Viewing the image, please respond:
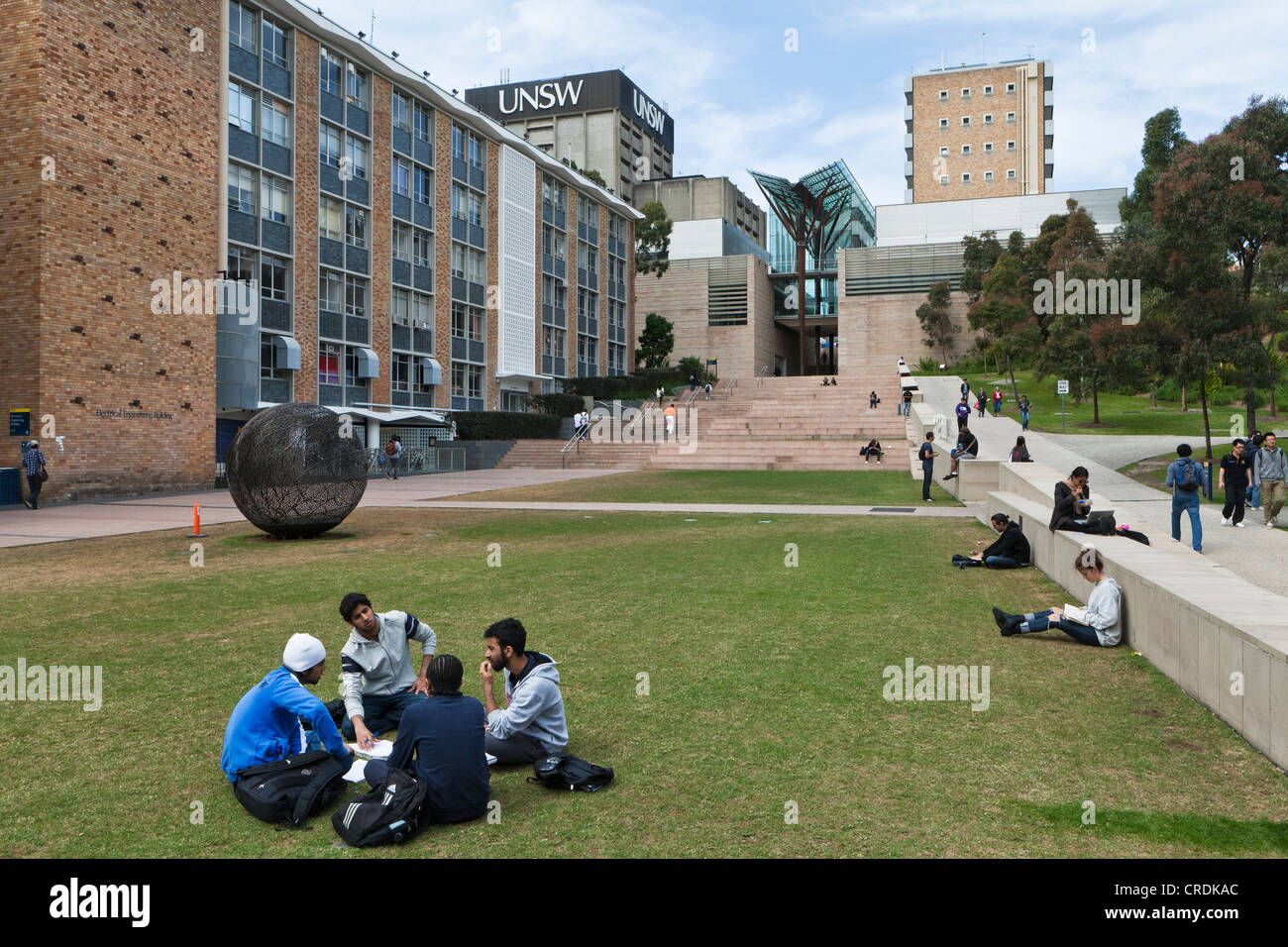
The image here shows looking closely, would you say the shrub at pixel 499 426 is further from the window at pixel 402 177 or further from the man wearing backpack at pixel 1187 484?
the man wearing backpack at pixel 1187 484

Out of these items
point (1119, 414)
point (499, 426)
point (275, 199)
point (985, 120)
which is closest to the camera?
point (275, 199)

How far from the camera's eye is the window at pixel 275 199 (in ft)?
111

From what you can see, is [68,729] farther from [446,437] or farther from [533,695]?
[446,437]

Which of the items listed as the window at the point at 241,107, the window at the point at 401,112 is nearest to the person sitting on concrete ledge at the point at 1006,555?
the window at the point at 241,107

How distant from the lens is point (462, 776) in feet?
15.0

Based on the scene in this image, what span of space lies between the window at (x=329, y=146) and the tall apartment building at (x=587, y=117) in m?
54.1

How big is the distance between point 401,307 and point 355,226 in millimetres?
4479

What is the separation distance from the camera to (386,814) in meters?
4.32

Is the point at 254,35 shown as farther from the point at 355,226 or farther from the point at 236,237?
the point at 355,226

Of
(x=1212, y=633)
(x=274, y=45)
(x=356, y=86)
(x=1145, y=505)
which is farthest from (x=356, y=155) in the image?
(x=1212, y=633)

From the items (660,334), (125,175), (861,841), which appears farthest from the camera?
(660,334)

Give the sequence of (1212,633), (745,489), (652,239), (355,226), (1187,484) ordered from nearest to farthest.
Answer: (1212,633) → (1187,484) → (745,489) → (355,226) → (652,239)
